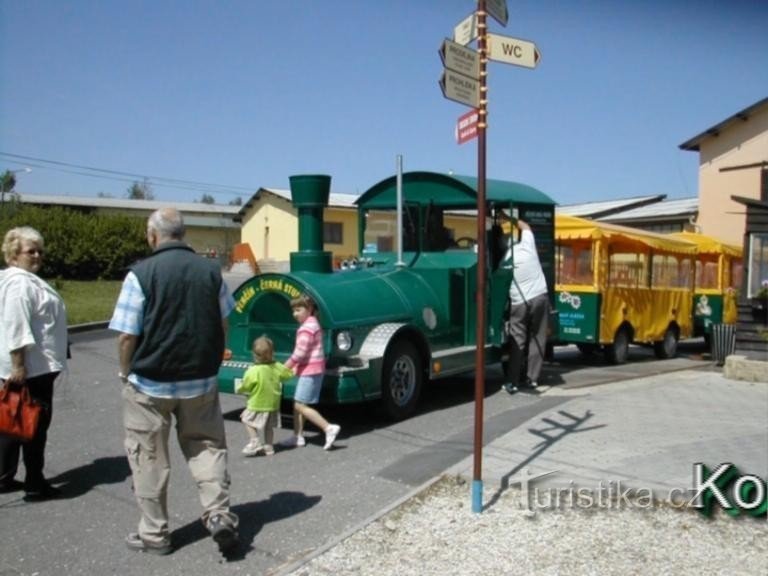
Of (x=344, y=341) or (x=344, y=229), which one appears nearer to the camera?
(x=344, y=341)

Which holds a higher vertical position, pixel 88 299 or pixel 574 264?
pixel 574 264

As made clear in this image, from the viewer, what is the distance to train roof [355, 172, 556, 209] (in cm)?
863

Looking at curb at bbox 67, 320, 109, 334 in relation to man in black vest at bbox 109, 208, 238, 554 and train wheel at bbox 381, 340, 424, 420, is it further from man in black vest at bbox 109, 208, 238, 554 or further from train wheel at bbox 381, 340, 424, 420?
man in black vest at bbox 109, 208, 238, 554

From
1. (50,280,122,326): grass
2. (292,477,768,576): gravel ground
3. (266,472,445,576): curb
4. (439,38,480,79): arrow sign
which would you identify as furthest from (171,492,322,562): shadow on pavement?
(50,280,122,326): grass

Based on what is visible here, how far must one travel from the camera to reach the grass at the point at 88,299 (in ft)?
55.8

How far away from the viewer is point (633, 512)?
4824mm

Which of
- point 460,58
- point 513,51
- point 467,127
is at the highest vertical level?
point 513,51

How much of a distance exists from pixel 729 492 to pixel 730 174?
23.6 meters

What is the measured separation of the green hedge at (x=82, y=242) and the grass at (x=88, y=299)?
1014mm

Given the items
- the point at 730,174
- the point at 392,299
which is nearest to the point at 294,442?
the point at 392,299

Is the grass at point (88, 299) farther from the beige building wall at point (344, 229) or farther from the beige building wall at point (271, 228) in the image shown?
the beige building wall at point (271, 228)

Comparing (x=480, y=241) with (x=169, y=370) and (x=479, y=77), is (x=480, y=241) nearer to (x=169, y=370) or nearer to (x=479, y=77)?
(x=479, y=77)

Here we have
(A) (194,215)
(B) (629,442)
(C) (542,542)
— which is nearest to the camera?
(C) (542,542)

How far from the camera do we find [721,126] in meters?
26.5
